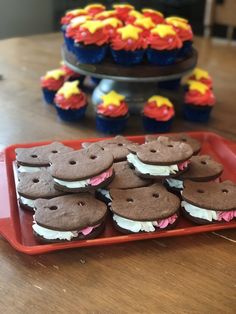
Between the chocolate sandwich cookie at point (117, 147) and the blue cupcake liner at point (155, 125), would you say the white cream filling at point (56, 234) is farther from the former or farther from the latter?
the blue cupcake liner at point (155, 125)

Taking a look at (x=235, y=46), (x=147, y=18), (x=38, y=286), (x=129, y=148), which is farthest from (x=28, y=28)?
(x=38, y=286)

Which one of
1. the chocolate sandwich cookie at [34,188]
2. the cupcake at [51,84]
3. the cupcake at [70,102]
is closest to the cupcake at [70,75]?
the cupcake at [51,84]

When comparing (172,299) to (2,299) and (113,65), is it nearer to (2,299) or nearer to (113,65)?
(2,299)

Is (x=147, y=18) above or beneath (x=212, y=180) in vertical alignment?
above

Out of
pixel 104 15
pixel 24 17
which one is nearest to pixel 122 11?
pixel 104 15

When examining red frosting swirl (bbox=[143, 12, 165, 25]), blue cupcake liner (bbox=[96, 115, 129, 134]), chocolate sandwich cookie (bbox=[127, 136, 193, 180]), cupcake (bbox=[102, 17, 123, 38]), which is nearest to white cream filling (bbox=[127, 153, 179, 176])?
chocolate sandwich cookie (bbox=[127, 136, 193, 180])
